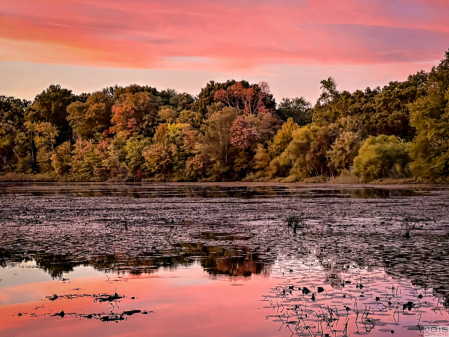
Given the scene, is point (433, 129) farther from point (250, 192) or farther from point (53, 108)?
point (53, 108)

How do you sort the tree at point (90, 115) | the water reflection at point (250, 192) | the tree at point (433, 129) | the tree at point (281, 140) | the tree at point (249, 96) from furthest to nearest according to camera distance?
1. the tree at point (90, 115)
2. the tree at point (249, 96)
3. the tree at point (281, 140)
4. the tree at point (433, 129)
5. the water reflection at point (250, 192)

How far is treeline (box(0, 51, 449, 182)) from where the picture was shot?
70.5m

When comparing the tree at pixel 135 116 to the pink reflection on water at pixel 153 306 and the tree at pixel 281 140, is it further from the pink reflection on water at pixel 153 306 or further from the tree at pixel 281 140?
the pink reflection on water at pixel 153 306

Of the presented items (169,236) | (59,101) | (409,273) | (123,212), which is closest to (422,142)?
(123,212)

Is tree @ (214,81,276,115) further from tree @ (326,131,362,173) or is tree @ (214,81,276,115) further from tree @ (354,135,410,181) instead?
tree @ (354,135,410,181)

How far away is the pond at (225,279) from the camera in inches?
359

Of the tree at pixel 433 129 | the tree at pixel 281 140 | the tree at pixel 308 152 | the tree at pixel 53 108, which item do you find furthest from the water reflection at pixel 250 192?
the tree at pixel 53 108

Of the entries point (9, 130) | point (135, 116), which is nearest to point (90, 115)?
point (135, 116)

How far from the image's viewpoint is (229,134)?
310 feet

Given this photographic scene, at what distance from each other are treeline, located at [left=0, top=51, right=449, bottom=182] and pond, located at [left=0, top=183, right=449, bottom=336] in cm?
4545

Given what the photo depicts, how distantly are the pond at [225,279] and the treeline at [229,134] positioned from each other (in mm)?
45446

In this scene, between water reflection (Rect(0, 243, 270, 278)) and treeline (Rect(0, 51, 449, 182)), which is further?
treeline (Rect(0, 51, 449, 182))

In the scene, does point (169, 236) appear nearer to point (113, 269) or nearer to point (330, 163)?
point (113, 269)

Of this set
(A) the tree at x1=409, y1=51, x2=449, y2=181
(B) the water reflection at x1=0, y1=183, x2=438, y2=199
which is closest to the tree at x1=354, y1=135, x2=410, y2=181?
(A) the tree at x1=409, y1=51, x2=449, y2=181
